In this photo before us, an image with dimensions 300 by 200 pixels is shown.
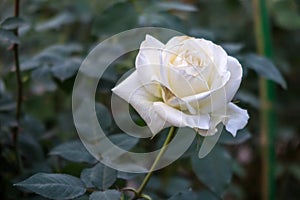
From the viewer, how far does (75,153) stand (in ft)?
1.83

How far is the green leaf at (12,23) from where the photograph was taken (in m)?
0.59

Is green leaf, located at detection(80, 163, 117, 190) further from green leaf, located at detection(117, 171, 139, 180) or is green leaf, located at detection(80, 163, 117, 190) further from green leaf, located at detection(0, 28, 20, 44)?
green leaf, located at detection(0, 28, 20, 44)

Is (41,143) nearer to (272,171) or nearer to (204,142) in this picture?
(204,142)

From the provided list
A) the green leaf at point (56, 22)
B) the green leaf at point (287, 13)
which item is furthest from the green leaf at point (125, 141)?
the green leaf at point (287, 13)

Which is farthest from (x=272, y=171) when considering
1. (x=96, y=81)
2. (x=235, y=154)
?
(x=96, y=81)

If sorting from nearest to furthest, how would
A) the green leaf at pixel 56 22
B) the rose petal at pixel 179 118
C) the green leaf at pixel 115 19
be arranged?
the rose petal at pixel 179 118 → the green leaf at pixel 115 19 → the green leaf at pixel 56 22

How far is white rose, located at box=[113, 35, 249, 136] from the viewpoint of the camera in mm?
421

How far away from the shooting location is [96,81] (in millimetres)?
701

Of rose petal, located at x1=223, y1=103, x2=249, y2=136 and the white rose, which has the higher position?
the white rose

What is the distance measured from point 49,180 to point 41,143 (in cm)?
27

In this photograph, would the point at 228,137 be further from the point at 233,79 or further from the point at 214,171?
the point at 233,79

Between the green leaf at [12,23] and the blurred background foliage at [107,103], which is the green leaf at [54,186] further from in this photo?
the green leaf at [12,23]

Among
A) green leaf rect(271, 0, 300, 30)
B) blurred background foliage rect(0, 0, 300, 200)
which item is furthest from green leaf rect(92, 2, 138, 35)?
green leaf rect(271, 0, 300, 30)

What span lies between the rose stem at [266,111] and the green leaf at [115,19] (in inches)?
10.7
